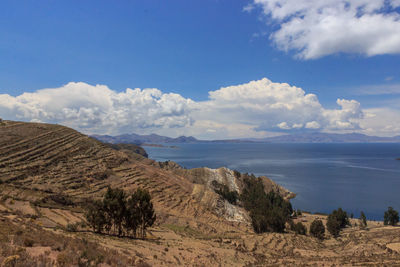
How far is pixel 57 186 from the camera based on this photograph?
51719 mm

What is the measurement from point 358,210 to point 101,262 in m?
130

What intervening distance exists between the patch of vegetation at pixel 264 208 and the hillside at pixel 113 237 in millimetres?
4722

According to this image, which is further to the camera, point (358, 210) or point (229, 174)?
point (229, 174)

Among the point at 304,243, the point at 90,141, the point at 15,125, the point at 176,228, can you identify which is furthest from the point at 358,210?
the point at 15,125

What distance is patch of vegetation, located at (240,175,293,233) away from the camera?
67.4 metres

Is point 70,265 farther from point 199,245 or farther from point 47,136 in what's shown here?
point 47,136

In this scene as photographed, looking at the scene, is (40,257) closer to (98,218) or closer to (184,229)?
(98,218)

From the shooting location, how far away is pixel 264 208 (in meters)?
83.2

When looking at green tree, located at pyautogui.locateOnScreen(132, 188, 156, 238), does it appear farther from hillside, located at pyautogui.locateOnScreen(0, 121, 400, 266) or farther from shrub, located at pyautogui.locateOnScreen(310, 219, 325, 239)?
shrub, located at pyautogui.locateOnScreen(310, 219, 325, 239)

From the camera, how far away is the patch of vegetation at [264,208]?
67.4 m

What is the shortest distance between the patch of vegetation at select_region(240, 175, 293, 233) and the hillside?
472 centimetres

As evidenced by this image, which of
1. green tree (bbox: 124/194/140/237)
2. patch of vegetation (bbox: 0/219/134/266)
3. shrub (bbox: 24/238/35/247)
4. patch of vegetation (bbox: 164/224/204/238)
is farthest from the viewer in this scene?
patch of vegetation (bbox: 164/224/204/238)

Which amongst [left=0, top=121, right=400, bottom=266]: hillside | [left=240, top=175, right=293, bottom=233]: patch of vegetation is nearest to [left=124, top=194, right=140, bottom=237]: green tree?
[left=0, top=121, right=400, bottom=266]: hillside

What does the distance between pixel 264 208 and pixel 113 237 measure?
217 ft
